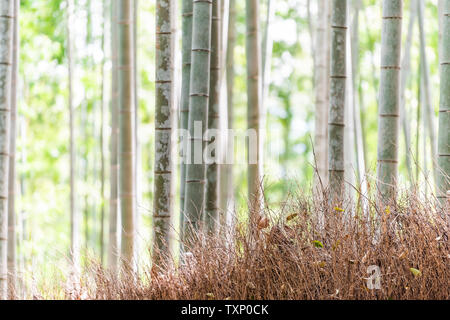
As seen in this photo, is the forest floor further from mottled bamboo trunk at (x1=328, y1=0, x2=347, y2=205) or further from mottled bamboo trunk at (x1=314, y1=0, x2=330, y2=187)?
mottled bamboo trunk at (x1=314, y1=0, x2=330, y2=187)

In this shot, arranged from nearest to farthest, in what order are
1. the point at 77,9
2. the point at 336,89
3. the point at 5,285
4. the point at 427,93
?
the point at 336,89
the point at 5,285
the point at 427,93
the point at 77,9

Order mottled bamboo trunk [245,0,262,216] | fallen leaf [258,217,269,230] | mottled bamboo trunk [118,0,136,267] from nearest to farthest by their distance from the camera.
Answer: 1. fallen leaf [258,217,269,230]
2. mottled bamboo trunk [118,0,136,267]
3. mottled bamboo trunk [245,0,262,216]

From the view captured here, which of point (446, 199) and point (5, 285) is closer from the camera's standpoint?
point (446, 199)

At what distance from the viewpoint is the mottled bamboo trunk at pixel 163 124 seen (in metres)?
3.49

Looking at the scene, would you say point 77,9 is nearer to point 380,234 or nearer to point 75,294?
point 75,294

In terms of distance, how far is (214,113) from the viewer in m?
3.90

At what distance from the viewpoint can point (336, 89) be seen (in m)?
3.54

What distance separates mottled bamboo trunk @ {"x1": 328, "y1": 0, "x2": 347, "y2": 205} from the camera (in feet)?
11.4

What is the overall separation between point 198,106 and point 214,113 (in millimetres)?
409

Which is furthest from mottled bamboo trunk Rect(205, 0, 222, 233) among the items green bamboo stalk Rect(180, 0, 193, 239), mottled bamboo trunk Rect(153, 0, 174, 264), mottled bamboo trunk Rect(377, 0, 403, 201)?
mottled bamboo trunk Rect(377, 0, 403, 201)

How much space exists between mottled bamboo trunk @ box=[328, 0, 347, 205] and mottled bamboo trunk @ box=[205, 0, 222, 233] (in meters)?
0.70

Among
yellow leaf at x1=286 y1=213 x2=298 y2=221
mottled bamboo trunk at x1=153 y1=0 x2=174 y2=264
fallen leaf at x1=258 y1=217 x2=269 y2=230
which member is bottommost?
fallen leaf at x1=258 y1=217 x2=269 y2=230
